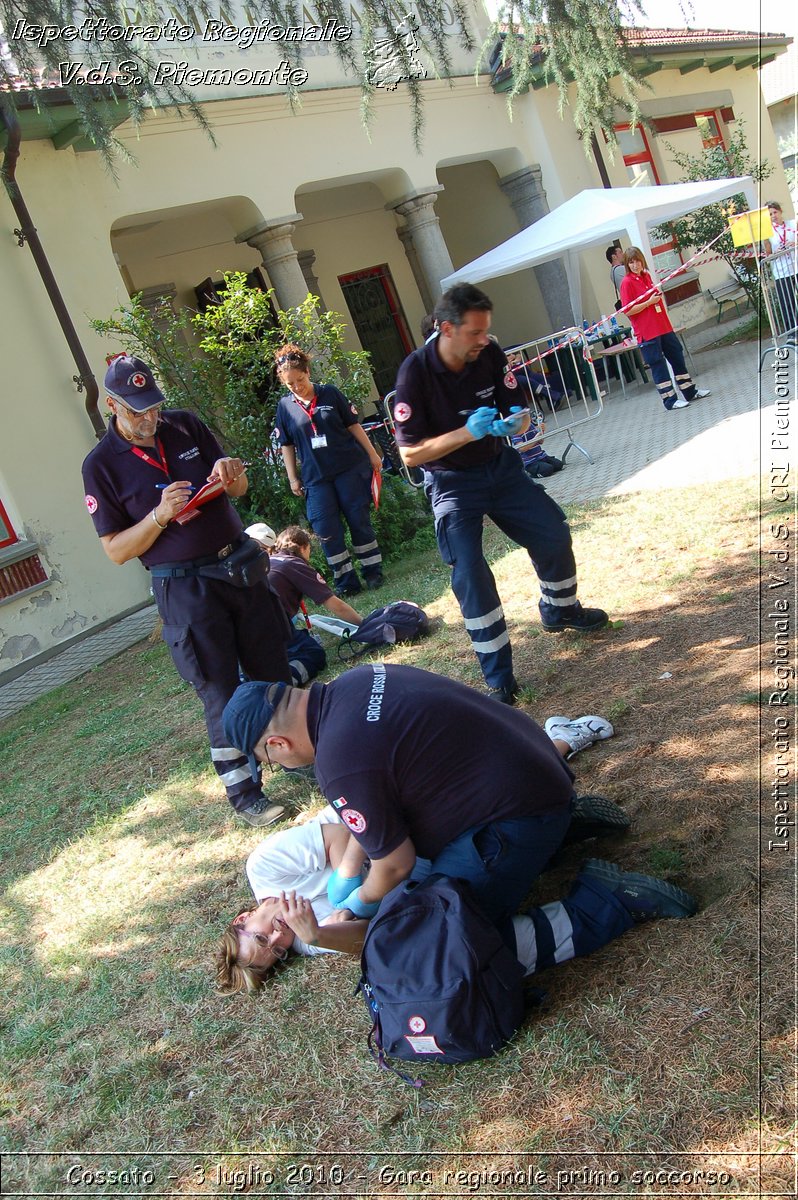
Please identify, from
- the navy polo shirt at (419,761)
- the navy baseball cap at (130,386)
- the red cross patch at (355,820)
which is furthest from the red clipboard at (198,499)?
the red cross patch at (355,820)

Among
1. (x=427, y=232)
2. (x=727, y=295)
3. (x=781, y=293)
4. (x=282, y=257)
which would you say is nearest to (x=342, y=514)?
(x=282, y=257)

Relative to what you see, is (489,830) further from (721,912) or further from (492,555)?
(492,555)

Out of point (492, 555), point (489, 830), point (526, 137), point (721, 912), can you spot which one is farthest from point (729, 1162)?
point (526, 137)

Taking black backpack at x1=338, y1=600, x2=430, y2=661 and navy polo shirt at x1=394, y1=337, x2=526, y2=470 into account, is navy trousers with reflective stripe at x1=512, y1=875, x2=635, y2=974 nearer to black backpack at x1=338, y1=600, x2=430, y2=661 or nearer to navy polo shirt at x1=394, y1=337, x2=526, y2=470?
navy polo shirt at x1=394, y1=337, x2=526, y2=470

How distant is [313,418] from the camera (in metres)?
7.67

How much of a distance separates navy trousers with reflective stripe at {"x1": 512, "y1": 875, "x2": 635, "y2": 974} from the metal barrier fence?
29.3 ft

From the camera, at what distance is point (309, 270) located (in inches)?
614

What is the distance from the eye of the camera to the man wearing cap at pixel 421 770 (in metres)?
2.70

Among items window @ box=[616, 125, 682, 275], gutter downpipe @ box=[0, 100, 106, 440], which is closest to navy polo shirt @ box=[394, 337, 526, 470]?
gutter downpipe @ box=[0, 100, 106, 440]

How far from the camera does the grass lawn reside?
2.40 metres

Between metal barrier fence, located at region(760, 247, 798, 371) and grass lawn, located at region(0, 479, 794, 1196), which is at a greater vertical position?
metal barrier fence, located at region(760, 247, 798, 371)

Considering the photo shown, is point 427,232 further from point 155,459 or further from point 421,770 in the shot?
point 421,770

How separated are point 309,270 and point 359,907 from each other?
13986 millimetres

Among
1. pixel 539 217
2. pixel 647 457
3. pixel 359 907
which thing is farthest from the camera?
pixel 539 217
